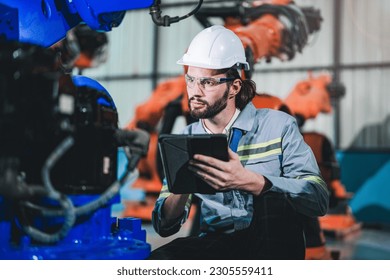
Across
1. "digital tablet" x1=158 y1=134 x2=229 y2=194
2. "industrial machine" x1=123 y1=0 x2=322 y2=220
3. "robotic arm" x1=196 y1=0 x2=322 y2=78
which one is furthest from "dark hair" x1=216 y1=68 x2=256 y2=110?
"robotic arm" x1=196 y1=0 x2=322 y2=78

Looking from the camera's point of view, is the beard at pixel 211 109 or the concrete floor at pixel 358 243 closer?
the beard at pixel 211 109

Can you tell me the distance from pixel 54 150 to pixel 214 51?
0.59 m

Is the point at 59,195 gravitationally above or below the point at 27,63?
below

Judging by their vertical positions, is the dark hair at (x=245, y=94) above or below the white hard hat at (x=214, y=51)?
below

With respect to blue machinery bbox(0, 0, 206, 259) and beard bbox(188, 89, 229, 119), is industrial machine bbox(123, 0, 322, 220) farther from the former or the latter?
blue machinery bbox(0, 0, 206, 259)

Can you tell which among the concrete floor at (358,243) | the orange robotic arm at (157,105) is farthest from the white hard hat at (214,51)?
the orange robotic arm at (157,105)

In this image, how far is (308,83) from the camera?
396 centimetres

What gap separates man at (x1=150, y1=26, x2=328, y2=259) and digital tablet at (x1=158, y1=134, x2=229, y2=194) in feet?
0.63

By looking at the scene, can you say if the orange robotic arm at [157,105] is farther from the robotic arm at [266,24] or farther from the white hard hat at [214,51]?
the white hard hat at [214,51]

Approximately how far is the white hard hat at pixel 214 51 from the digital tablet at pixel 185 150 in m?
0.35

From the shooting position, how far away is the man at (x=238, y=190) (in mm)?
1334

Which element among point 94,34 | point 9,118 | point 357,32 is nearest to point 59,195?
point 9,118
